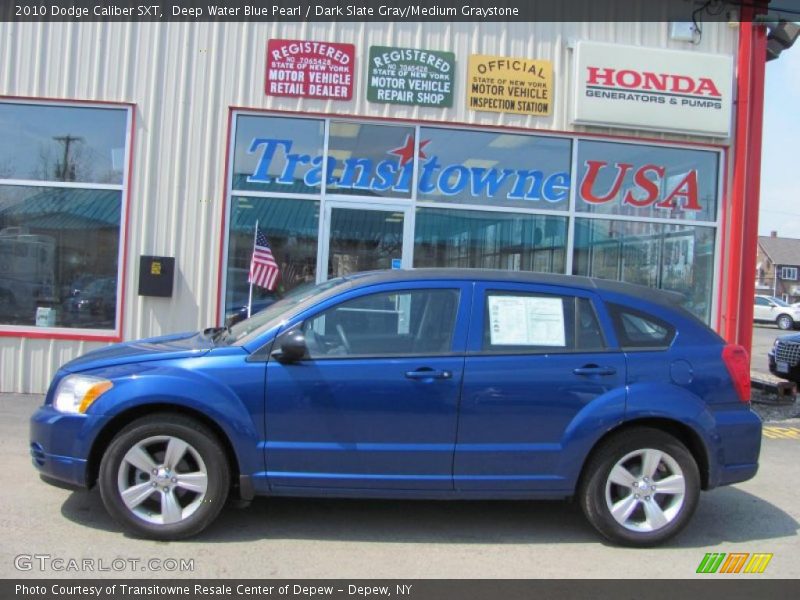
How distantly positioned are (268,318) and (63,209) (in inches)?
211

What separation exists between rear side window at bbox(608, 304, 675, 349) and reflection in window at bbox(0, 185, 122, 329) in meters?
6.36

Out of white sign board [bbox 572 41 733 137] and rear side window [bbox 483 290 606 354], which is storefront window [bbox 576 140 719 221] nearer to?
white sign board [bbox 572 41 733 137]

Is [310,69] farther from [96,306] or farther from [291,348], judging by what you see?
[291,348]

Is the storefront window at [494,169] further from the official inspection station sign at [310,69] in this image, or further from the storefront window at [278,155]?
the storefront window at [278,155]

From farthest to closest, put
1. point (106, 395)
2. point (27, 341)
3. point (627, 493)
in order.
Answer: point (27, 341)
point (627, 493)
point (106, 395)

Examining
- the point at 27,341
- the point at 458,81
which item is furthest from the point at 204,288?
the point at 458,81

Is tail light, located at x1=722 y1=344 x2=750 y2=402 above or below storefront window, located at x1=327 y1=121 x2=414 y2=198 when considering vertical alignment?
below

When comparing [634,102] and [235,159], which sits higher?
[634,102]

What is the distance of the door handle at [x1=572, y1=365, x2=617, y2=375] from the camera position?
427cm

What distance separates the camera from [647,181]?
947 centimetres

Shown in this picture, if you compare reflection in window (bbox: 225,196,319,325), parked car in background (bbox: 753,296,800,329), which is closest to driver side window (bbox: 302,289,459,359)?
reflection in window (bbox: 225,196,319,325)

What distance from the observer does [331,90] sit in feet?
28.4

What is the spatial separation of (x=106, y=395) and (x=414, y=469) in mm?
1846

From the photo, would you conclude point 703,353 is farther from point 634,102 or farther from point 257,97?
point 257,97
